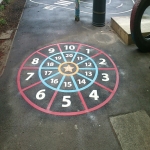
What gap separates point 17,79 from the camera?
6.45 metres

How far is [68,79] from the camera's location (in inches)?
252

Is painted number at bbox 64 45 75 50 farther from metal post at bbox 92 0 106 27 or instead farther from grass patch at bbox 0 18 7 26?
grass patch at bbox 0 18 7 26

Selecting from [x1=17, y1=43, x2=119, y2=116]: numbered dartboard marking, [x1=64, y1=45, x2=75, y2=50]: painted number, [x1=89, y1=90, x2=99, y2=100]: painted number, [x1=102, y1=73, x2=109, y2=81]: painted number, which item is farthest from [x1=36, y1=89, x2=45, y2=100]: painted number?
[x1=64, y1=45, x2=75, y2=50]: painted number

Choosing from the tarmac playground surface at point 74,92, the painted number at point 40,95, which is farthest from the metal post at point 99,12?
the painted number at point 40,95

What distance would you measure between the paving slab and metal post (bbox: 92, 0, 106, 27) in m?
6.16

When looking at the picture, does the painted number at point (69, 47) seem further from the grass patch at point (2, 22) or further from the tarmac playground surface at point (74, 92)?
the grass patch at point (2, 22)

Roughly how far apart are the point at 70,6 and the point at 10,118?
9.65 m

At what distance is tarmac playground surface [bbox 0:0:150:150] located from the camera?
454 cm

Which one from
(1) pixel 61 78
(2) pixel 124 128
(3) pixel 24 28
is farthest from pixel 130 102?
(3) pixel 24 28

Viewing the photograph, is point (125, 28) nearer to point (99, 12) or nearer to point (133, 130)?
point (99, 12)

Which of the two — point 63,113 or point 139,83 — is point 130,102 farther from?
point 63,113

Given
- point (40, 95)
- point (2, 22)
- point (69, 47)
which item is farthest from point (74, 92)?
point (2, 22)

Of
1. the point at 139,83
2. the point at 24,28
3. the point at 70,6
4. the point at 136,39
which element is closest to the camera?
the point at 139,83

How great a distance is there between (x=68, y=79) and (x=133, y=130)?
2.74 meters
